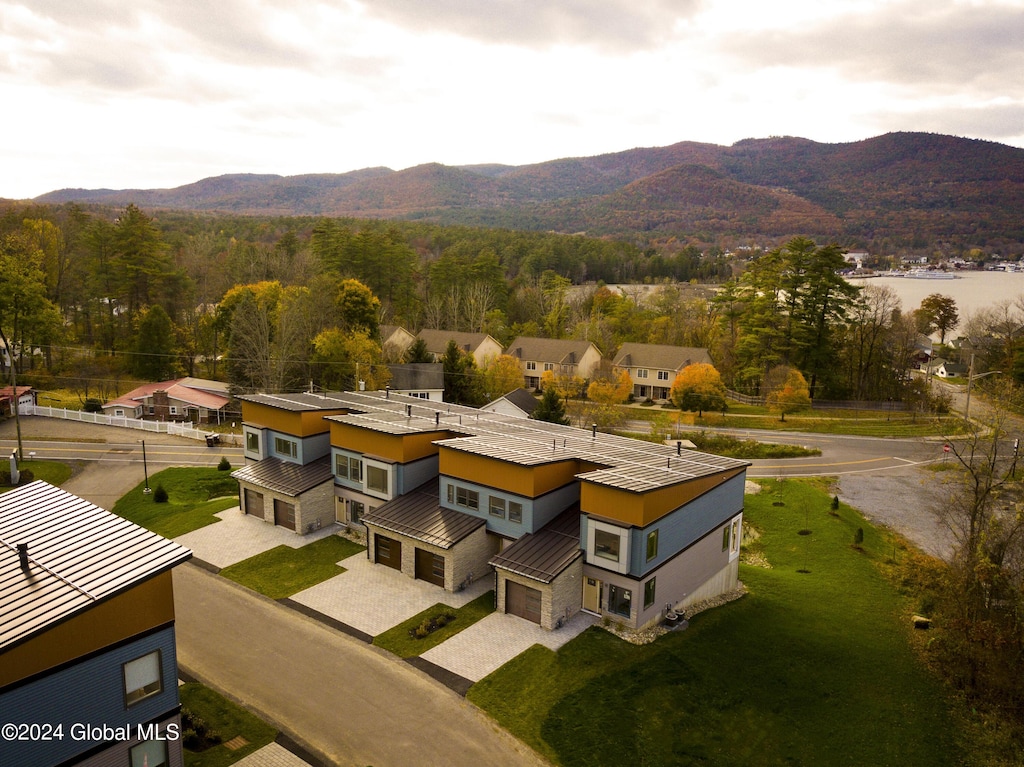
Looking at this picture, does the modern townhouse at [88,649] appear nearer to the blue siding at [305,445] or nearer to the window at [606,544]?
the window at [606,544]

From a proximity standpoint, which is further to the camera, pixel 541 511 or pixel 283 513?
pixel 283 513

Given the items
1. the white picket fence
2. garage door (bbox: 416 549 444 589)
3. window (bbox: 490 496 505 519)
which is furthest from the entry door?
the white picket fence

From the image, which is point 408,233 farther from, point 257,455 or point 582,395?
point 257,455

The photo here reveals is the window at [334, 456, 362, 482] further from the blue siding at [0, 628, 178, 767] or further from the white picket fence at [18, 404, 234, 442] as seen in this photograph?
the white picket fence at [18, 404, 234, 442]

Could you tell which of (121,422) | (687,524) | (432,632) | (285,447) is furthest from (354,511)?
(121,422)

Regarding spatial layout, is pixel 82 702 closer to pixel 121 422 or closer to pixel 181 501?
pixel 181 501

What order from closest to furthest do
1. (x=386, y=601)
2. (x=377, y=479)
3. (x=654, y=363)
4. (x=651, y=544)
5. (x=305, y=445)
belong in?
(x=651, y=544)
(x=386, y=601)
(x=377, y=479)
(x=305, y=445)
(x=654, y=363)
